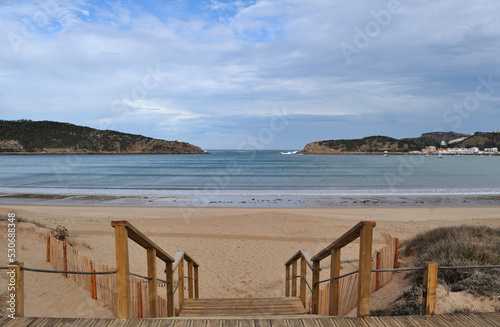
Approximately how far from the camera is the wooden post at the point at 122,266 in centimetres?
257

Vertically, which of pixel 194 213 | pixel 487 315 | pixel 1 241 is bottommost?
pixel 194 213

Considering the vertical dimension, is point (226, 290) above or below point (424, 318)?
below

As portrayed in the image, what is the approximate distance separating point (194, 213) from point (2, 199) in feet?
57.3

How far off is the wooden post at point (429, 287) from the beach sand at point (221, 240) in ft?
6.03

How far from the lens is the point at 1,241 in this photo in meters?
9.00

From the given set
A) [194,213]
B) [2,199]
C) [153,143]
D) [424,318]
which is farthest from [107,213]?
[153,143]

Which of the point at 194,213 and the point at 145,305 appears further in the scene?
the point at 194,213

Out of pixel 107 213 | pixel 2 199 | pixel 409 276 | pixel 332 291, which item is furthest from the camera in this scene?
pixel 2 199

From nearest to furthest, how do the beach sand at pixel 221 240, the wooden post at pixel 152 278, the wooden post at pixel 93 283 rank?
the wooden post at pixel 152 278 < the wooden post at pixel 93 283 < the beach sand at pixel 221 240

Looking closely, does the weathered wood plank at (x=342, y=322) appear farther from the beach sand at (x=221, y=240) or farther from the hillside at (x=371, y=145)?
the hillside at (x=371, y=145)

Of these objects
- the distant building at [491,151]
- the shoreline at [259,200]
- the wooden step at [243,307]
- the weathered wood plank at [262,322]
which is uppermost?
the distant building at [491,151]

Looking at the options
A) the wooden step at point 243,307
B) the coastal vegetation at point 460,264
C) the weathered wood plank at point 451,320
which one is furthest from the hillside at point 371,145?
the weathered wood plank at point 451,320

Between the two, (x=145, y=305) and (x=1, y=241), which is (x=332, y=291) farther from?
(x=1, y=241)

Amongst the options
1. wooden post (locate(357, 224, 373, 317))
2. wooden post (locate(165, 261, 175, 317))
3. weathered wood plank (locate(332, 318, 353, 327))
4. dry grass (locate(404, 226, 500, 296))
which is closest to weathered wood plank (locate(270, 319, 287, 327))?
weathered wood plank (locate(332, 318, 353, 327))
